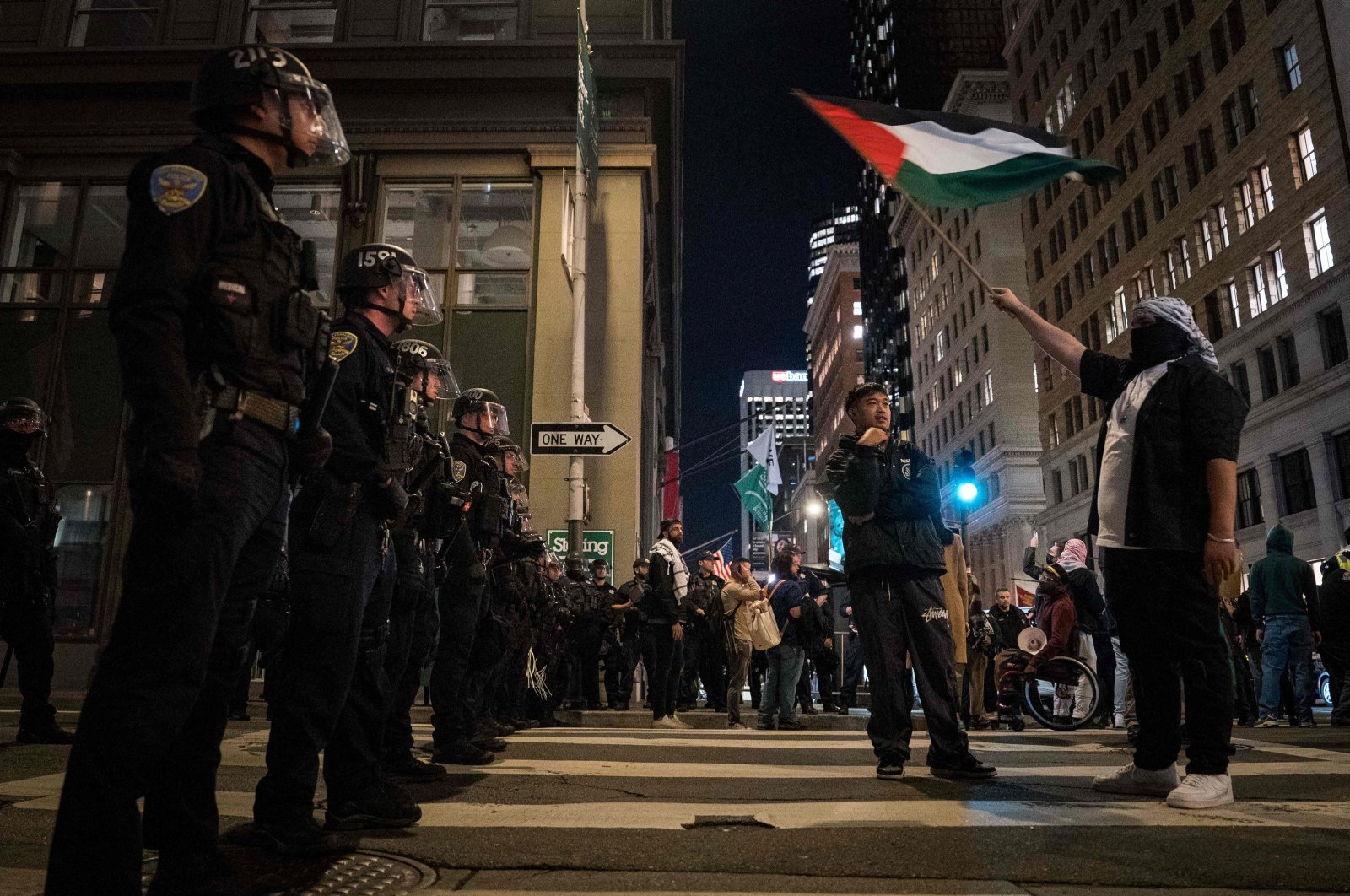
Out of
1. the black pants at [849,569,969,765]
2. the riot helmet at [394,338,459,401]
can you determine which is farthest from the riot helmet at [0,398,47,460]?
the black pants at [849,569,969,765]

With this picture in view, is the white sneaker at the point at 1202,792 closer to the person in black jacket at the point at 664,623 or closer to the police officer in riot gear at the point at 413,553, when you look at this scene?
the police officer in riot gear at the point at 413,553

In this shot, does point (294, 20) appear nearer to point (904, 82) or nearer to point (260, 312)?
point (260, 312)

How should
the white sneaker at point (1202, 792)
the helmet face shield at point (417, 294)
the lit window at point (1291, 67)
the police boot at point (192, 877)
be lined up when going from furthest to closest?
the lit window at point (1291, 67) < the helmet face shield at point (417, 294) < the white sneaker at point (1202, 792) < the police boot at point (192, 877)

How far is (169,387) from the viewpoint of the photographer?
2.36 metres

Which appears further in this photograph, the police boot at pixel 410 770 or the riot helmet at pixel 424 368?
the riot helmet at pixel 424 368

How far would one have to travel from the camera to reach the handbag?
11.3m

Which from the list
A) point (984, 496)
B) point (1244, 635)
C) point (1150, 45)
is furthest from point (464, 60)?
point (984, 496)

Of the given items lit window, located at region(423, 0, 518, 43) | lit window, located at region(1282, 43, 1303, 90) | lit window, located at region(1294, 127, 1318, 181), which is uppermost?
lit window, located at region(1282, 43, 1303, 90)

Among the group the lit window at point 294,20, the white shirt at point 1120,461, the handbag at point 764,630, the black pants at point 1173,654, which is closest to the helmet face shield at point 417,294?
the white shirt at point 1120,461

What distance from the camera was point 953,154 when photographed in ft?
26.0

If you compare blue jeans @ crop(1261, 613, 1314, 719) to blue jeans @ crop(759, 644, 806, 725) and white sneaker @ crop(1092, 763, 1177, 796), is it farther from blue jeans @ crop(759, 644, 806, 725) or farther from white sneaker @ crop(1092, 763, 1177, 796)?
white sneaker @ crop(1092, 763, 1177, 796)

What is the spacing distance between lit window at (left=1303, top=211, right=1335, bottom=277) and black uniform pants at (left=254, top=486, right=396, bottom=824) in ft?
125

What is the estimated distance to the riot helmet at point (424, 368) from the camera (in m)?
5.42

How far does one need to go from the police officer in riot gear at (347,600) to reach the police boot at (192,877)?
555mm
